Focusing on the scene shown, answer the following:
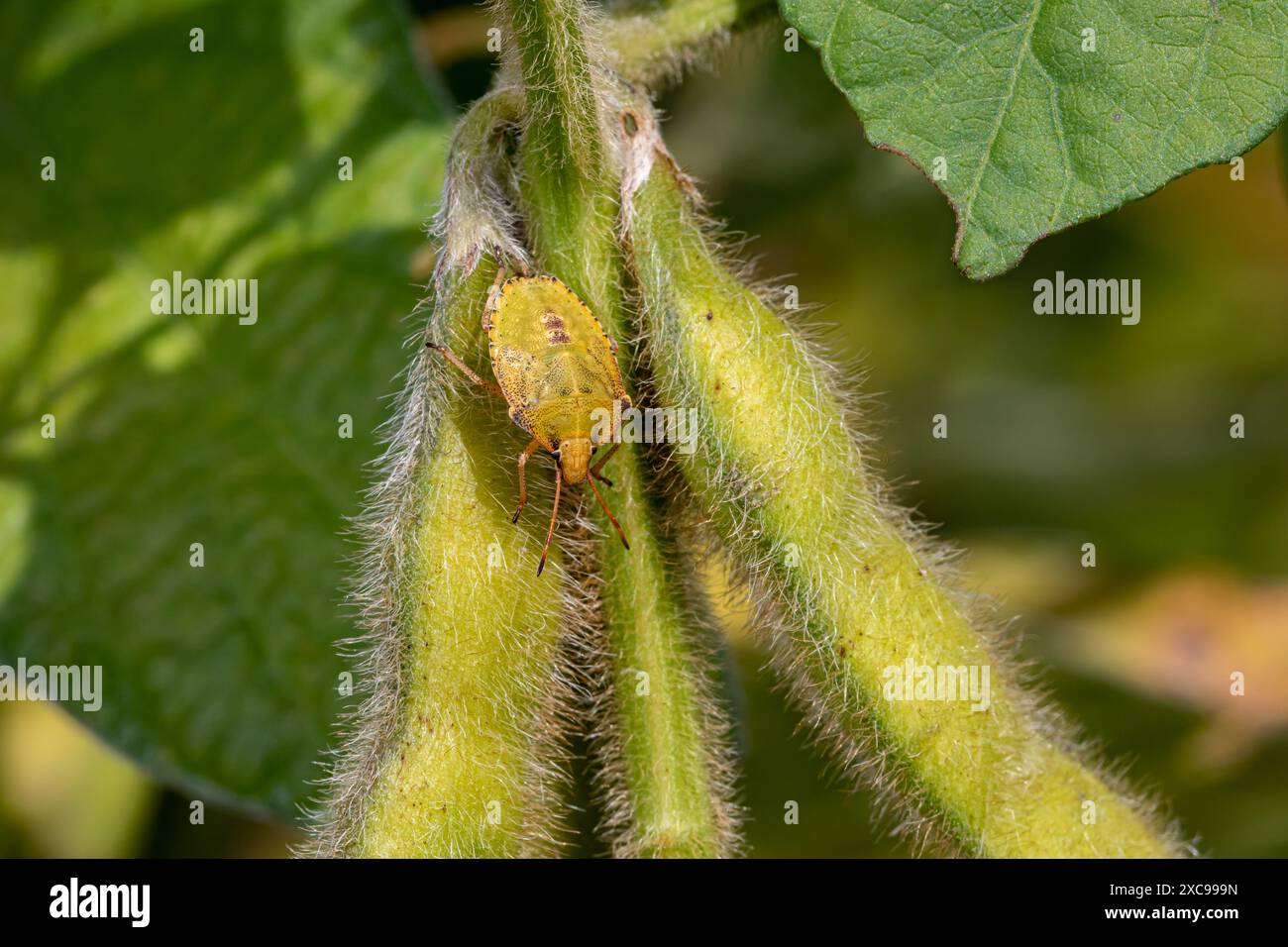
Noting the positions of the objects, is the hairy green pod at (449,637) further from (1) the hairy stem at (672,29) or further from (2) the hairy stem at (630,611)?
(1) the hairy stem at (672,29)

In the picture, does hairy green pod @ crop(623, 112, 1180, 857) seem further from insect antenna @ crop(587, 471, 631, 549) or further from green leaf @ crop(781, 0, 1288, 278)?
green leaf @ crop(781, 0, 1288, 278)

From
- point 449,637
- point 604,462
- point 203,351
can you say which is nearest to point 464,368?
point 604,462

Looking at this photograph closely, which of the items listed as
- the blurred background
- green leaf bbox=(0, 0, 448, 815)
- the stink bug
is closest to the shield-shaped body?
the stink bug

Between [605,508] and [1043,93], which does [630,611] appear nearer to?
[605,508]

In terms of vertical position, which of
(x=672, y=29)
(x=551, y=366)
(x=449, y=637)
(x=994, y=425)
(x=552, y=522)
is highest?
(x=672, y=29)

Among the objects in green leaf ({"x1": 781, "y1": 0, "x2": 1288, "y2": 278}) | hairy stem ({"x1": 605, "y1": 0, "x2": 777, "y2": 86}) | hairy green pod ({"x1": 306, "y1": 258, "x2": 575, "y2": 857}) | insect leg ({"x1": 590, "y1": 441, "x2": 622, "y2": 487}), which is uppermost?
hairy stem ({"x1": 605, "y1": 0, "x2": 777, "y2": 86})

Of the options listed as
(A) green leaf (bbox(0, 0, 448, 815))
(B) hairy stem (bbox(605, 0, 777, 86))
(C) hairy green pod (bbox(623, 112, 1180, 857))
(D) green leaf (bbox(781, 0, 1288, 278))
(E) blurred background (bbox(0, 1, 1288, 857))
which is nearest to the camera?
(D) green leaf (bbox(781, 0, 1288, 278))
